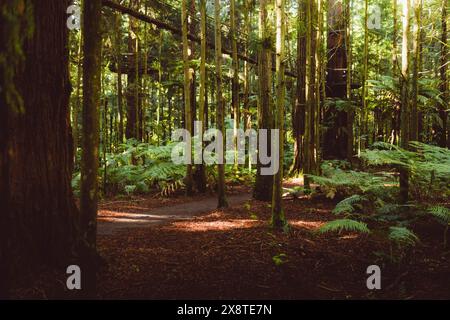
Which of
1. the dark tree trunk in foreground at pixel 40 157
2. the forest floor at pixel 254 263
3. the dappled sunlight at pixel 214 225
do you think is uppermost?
the dark tree trunk in foreground at pixel 40 157

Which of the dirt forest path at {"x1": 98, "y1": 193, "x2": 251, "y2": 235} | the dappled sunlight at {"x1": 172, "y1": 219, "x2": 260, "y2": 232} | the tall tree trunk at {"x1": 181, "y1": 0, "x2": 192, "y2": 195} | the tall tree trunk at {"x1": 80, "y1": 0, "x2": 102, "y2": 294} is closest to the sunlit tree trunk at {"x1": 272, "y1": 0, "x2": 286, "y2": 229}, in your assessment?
the dappled sunlight at {"x1": 172, "y1": 219, "x2": 260, "y2": 232}

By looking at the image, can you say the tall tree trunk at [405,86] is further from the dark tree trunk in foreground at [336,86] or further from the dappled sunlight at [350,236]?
the dark tree trunk in foreground at [336,86]

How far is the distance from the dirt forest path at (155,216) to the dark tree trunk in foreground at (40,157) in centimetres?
269

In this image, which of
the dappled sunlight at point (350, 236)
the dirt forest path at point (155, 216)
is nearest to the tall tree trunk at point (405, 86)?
the dappled sunlight at point (350, 236)

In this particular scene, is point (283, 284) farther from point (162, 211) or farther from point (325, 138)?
point (325, 138)

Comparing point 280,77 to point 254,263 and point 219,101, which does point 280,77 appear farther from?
point 254,263

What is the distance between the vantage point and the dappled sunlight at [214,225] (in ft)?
23.4

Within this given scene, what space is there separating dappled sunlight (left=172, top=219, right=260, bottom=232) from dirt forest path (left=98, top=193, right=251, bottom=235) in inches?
29.5

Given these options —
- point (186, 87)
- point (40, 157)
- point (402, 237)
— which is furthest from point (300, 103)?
point (40, 157)

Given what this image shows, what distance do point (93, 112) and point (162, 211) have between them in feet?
19.1

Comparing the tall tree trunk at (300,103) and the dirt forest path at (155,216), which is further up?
the tall tree trunk at (300,103)

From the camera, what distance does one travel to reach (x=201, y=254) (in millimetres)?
5426

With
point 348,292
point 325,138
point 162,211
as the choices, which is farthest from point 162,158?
point 348,292

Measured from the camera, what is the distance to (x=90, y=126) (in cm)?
415
